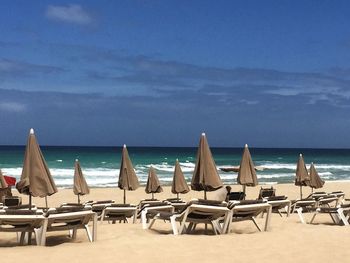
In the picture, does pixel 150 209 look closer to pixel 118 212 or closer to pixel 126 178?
pixel 118 212

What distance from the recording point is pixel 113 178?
124ft

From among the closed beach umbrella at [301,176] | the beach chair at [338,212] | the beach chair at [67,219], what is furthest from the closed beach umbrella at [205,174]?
the closed beach umbrella at [301,176]

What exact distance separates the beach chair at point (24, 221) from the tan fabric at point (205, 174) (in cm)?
307

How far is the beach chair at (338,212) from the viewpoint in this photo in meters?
9.68

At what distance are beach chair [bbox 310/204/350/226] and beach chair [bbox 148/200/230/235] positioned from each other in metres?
2.39

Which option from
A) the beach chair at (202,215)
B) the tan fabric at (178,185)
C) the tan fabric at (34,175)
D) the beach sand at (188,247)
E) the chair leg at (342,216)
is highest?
the tan fabric at (34,175)

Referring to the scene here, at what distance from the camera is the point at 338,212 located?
9734mm

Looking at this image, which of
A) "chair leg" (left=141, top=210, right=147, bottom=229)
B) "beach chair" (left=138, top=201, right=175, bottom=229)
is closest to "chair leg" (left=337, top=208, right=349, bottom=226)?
"beach chair" (left=138, top=201, right=175, bottom=229)

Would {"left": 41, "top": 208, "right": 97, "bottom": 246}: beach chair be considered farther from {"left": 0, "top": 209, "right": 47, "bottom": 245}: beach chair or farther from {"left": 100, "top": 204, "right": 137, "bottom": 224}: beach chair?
{"left": 100, "top": 204, "right": 137, "bottom": 224}: beach chair

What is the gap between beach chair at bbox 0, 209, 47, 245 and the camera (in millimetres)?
6863

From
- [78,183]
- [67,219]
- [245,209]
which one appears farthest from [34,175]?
[78,183]

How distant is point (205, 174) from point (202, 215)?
114cm

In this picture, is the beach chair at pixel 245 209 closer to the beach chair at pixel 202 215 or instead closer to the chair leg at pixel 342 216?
the beach chair at pixel 202 215

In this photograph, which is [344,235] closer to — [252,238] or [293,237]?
[293,237]
